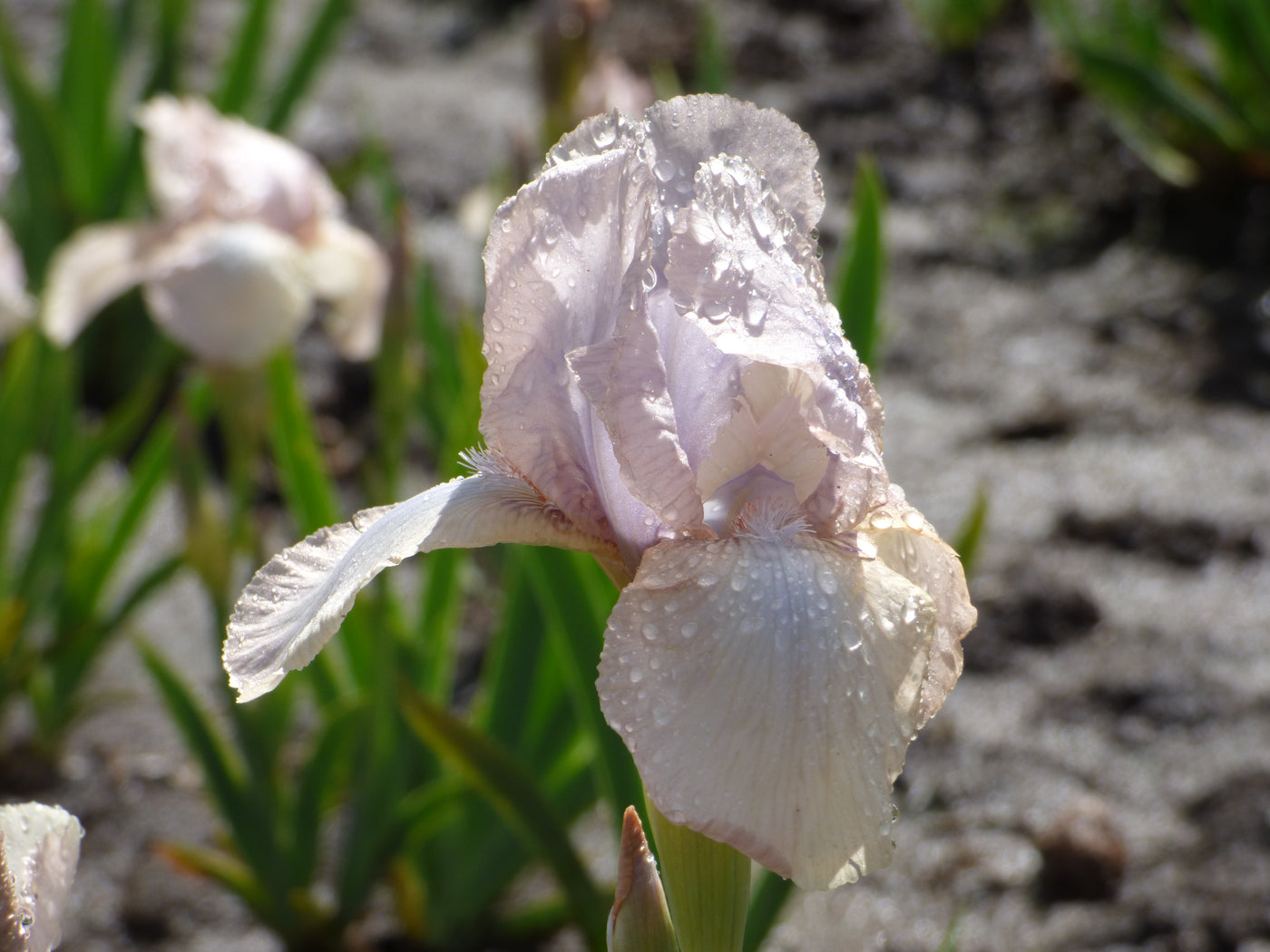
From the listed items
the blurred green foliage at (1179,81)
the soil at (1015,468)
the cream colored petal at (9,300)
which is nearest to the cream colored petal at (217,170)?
the cream colored petal at (9,300)

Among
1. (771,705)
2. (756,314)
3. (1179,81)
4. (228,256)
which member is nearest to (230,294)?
(228,256)

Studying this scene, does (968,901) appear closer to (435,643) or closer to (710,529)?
(435,643)

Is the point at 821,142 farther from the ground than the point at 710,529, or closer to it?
closer to it

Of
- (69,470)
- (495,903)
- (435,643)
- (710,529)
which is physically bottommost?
(495,903)

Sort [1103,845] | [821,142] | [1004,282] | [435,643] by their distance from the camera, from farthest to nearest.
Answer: [821,142] → [1004,282] → [435,643] → [1103,845]

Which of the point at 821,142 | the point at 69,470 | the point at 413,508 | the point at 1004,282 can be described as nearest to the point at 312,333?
the point at 69,470

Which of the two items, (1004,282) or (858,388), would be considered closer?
(858,388)
